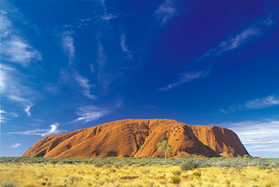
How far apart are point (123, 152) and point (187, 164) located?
61522 millimetres

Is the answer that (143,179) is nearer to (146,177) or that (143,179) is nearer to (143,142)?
(146,177)

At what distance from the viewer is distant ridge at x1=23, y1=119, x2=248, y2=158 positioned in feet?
241

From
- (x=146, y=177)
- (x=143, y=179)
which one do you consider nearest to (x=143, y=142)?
(x=146, y=177)

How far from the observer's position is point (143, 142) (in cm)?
8606

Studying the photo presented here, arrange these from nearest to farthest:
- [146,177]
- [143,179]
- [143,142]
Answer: [143,179]
[146,177]
[143,142]

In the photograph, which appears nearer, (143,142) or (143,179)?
(143,179)

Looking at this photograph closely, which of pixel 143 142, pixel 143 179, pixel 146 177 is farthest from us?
pixel 143 142

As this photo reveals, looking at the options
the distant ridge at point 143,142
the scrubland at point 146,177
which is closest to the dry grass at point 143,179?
the scrubland at point 146,177

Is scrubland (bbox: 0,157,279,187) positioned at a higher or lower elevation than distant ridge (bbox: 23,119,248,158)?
lower

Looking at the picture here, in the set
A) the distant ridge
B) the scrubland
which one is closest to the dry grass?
the scrubland

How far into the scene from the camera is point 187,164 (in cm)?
2195

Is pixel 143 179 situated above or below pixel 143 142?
below

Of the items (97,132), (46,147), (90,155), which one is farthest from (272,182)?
(46,147)

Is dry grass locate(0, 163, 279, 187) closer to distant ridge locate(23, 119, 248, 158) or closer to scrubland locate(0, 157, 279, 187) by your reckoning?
scrubland locate(0, 157, 279, 187)
